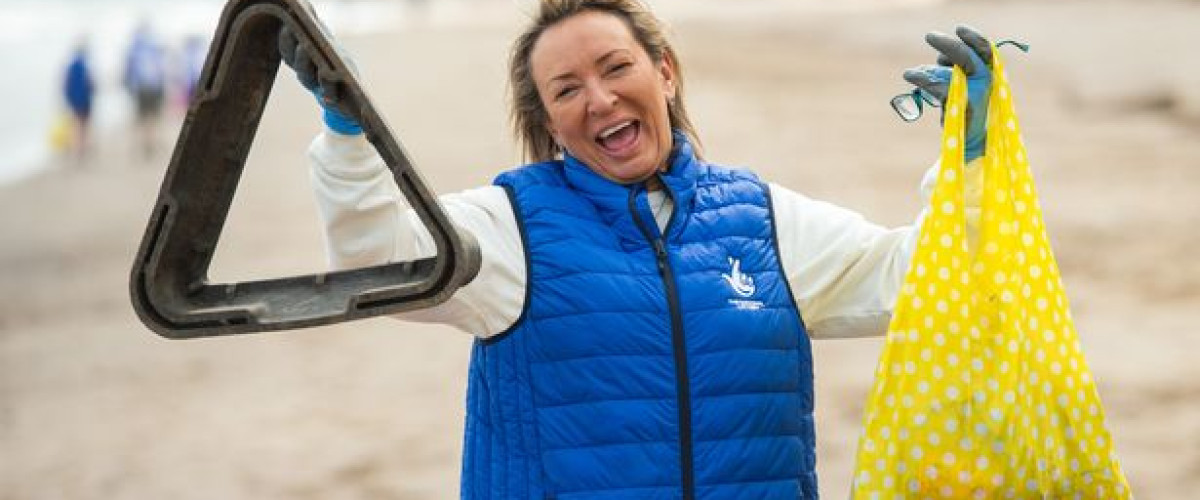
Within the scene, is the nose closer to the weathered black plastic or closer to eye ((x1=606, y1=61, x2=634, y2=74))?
eye ((x1=606, y1=61, x2=634, y2=74))

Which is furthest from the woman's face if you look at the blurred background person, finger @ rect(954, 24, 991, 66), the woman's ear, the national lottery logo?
the blurred background person

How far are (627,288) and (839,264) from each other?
0.39 metres

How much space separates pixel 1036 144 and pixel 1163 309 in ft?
16.2

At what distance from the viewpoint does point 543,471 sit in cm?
302

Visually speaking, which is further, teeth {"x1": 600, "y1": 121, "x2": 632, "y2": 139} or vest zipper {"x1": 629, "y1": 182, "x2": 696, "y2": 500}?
teeth {"x1": 600, "y1": 121, "x2": 632, "y2": 139}

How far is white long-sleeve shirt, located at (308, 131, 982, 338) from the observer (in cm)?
284

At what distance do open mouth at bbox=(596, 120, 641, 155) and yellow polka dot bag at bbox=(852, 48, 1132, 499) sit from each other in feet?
1.72

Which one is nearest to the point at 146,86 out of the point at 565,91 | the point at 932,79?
the point at 565,91

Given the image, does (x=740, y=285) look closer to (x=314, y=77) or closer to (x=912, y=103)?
(x=912, y=103)

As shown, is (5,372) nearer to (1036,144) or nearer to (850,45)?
(1036,144)

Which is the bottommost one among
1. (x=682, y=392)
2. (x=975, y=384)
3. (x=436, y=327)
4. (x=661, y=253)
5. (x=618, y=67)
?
(x=975, y=384)

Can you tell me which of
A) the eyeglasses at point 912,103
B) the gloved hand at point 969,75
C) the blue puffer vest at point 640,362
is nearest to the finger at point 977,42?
the gloved hand at point 969,75

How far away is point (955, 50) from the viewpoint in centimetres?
290

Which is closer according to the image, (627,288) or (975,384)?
(975,384)
